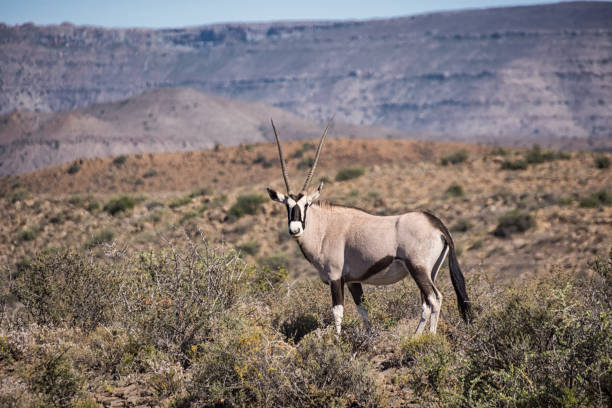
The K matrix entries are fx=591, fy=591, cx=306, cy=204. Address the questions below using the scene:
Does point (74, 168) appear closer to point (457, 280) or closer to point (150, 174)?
point (150, 174)

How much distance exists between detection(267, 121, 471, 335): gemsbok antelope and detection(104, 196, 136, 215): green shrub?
24.8 metres

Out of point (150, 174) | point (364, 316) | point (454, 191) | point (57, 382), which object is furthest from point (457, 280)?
point (150, 174)

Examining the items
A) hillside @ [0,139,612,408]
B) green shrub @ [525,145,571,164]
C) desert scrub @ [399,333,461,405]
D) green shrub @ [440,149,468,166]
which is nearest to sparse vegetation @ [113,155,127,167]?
green shrub @ [440,149,468,166]

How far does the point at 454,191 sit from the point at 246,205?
10.2 metres

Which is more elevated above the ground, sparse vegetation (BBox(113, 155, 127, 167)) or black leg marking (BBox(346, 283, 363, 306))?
black leg marking (BBox(346, 283, 363, 306))

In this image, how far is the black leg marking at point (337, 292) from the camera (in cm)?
788

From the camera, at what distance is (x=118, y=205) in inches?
1244

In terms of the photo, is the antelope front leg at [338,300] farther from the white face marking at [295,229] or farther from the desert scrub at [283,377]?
the desert scrub at [283,377]

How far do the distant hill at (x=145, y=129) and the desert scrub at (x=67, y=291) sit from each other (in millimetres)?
91964

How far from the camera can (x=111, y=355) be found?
7.59 m

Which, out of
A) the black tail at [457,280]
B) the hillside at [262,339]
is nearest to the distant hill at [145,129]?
the hillside at [262,339]

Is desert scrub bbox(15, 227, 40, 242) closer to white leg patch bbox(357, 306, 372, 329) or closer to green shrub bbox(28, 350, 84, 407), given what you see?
green shrub bbox(28, 350, 84, 407)

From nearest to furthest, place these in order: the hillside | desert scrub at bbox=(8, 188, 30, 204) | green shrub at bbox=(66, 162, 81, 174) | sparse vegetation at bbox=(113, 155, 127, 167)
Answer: the hillside → desert scrub at bbox=(8, 188, 30, 204) → green shrub at bbox=(66, 162, 81, 174) → sparse vegetation at bbox=(113, 155, 127, 167)

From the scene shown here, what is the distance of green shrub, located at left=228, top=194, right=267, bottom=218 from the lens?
28812 millimetres
